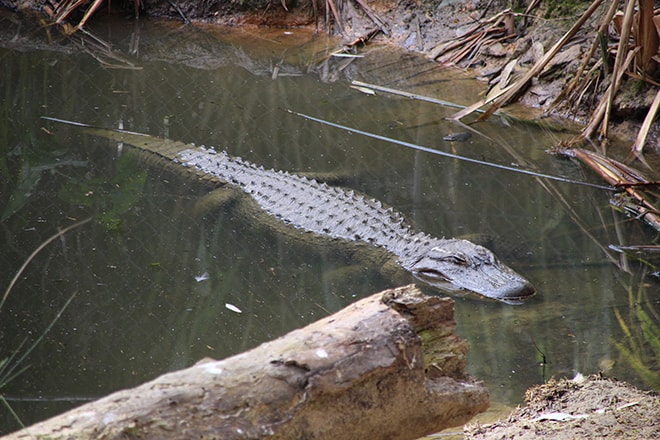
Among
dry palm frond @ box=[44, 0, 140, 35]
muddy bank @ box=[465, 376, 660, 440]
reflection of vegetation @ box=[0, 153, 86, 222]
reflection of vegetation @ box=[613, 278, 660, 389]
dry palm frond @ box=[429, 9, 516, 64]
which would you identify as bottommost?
reflection of vegetation @ box=[0, 153, 86, 222]

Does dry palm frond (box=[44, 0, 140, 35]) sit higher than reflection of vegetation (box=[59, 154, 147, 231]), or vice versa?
dry palm frond (box=[44, 0, 140, 35])

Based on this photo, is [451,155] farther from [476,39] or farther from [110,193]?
[476,39]

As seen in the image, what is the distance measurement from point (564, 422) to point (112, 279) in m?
2.53

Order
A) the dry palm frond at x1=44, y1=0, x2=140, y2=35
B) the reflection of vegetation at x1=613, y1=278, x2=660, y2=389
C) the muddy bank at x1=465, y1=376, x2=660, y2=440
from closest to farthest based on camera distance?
the muddy bank at x1=465, y1=376, x2=660, y2=440 < the reflection of vegetation at x1=613, y1=278, x2=660, y2=389 < the dry palm frond at x1=44, y1=0, x2=140, y2=35

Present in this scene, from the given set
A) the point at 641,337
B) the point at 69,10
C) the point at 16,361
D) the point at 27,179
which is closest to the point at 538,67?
the point at 641,337

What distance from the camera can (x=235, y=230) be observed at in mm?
4840

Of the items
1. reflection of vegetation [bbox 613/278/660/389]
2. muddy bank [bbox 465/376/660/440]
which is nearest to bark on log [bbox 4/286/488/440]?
muddy bank [bbox 465/376/660/440]

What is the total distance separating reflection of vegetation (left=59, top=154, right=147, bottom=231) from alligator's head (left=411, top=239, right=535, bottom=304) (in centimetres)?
203

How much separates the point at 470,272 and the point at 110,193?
8.38 ft

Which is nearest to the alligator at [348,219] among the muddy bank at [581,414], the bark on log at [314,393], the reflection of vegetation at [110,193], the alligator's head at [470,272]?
the alligator's head at [470,272]

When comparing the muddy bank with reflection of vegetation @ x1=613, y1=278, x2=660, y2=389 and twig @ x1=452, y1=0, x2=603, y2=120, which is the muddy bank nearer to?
reflection of vegetation @ x1=613, y1=278, x2=660, y2=389

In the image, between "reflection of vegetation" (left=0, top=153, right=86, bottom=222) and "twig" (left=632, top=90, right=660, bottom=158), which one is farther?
"twig" (left=632, top=90, right=660, bottom=158)

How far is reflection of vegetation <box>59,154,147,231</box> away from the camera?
15.1ft

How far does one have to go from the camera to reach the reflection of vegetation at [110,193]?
460 cm
